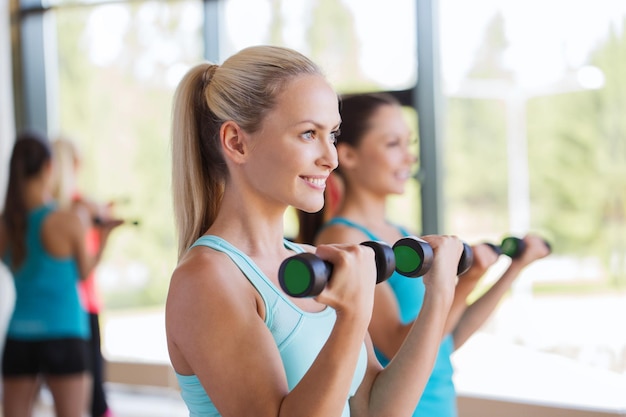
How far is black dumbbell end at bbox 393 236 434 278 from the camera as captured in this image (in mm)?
1304

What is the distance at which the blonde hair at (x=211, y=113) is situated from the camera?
1.28 metres

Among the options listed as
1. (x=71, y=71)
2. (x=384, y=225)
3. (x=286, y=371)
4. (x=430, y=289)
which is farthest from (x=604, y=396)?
(x=71, y=71)

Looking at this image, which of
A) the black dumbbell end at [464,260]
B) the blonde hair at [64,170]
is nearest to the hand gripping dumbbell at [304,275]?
the black dumbbell end at [464,260]

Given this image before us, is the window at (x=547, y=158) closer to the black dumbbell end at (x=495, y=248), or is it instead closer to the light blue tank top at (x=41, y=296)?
the light blue tank top at (x=41, y=296)

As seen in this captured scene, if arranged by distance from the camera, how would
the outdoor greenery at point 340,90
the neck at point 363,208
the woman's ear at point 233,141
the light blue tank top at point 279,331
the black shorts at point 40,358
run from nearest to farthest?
1. the light blue tank top at point 279,331
2. the woman's ear at point 233,141
3. the neck at point 363,208
4. the black shorts at point 40,358
5. the outdoor greenery at point 340,90

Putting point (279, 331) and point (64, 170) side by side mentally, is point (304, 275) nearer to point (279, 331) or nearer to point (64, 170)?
point (279, 331)

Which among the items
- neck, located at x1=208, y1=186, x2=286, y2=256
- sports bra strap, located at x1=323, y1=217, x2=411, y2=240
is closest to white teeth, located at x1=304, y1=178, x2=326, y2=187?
neck, located at x1=208, y1=186, x2=286, y2=256

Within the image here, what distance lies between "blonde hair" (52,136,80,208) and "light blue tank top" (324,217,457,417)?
210 cm

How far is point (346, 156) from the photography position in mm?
2145

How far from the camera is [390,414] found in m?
1.36

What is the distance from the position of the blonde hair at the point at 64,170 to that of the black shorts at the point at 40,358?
63 centimetres

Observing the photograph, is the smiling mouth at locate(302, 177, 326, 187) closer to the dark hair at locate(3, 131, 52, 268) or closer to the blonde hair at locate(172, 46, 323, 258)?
the blonde hair at locate(172, 46, 323, 258)

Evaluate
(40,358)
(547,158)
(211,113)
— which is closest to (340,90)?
(547,158)

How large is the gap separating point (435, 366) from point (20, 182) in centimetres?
218
